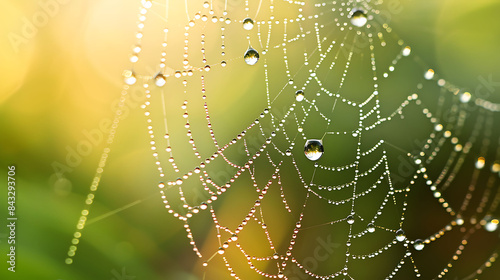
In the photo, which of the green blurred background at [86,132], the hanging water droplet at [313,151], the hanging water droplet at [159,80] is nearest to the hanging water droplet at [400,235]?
the hanging water droplet at [313,151]

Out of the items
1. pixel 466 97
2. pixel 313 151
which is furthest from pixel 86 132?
pixel 466 97

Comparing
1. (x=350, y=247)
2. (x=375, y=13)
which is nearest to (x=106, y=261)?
(x=350, y=247)

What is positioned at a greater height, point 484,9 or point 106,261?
point 484,9

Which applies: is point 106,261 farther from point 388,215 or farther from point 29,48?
point 388,215

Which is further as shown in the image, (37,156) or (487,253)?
(487,253)

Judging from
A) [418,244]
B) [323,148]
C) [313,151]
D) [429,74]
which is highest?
[429,74]

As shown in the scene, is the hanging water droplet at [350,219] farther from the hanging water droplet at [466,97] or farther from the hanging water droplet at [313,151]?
the hanging water droplet at [466,97]

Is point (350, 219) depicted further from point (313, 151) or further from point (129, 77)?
point (129, 77)
